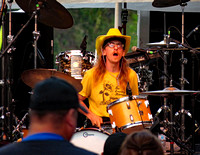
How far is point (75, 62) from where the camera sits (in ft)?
26.3

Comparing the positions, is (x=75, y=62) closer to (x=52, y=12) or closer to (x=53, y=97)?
(x=52, y=12)

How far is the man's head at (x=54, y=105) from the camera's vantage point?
2182 millimetres

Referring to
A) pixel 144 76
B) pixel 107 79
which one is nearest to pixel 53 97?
pixel 107 79

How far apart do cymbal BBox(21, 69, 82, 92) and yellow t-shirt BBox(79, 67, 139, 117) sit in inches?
33.7

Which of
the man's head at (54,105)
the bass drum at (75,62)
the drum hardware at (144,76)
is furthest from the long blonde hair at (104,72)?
the man's head at (54,105)

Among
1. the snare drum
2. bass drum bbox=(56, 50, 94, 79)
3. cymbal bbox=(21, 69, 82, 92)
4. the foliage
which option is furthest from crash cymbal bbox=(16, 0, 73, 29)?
the foliage

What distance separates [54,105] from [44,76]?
3.59m

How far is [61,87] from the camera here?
7.23ft

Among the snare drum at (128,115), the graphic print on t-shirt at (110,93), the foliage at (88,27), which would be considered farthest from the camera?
the foliage at (88,27)

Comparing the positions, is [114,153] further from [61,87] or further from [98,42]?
[98,42]

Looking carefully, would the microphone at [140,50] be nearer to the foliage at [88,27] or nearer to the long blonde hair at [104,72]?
the long blonde hair at [104,72]

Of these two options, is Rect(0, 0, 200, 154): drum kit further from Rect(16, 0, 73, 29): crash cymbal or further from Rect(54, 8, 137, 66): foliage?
Rect(54, 8, 137, 66): foliage

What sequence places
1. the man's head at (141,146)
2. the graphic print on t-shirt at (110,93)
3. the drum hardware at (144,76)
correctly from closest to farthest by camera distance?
the man's head at (141,146), the graphic print on t-shirt at (110,93), the drum hardware at (144,76)

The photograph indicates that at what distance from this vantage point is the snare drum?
570 centimetres
